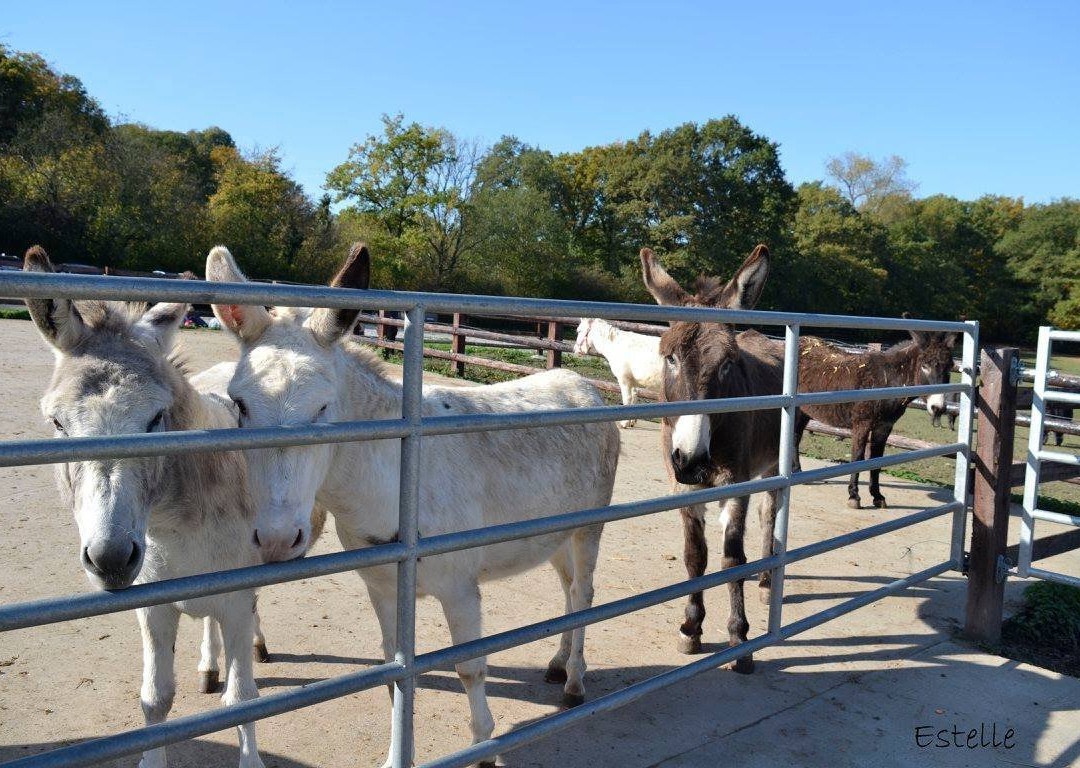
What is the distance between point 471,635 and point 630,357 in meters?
9.46

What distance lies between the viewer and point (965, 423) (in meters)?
4.04

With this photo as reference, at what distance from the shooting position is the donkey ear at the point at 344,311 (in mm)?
2143

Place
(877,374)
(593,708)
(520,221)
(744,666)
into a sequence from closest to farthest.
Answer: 1. (593,708)
2. (744,666)
3. (877,374)
4. (520,221)

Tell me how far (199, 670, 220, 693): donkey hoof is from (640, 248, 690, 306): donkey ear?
295 centimetres

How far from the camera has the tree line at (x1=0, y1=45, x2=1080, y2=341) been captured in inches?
1268

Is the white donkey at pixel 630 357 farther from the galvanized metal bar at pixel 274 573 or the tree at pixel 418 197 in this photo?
the tree at pixel 418 197

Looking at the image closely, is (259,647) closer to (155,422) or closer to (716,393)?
(155,422)

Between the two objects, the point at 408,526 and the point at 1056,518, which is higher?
the point at 408,526

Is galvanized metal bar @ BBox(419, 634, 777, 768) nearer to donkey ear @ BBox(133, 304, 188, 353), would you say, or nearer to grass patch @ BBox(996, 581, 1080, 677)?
donkey ear @ BBox(133, 304, 188, 353)

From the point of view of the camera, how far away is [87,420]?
1914mm

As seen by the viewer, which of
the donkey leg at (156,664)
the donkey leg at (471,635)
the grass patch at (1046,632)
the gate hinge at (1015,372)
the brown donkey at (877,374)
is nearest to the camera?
the donkey leg at (156,664)

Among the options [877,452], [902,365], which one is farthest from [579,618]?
[902,365]

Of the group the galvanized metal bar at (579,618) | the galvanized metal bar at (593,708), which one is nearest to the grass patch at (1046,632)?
the galvanized metal bar at (593,708)

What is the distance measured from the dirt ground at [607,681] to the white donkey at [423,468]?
1.15 ft
